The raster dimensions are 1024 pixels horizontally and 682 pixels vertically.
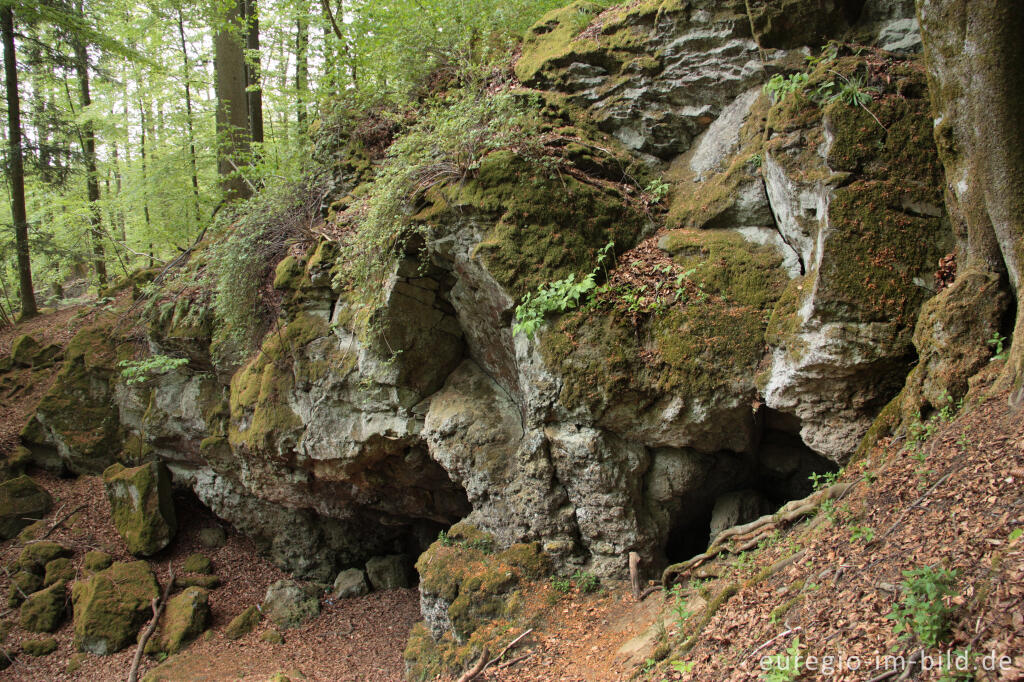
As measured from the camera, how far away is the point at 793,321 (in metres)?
5.25

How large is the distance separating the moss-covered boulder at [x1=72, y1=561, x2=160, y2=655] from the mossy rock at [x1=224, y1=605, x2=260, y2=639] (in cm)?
146

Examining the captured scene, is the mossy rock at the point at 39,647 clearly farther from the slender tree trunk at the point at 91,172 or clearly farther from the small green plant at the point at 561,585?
the slender tree trunk at the point at 91,172

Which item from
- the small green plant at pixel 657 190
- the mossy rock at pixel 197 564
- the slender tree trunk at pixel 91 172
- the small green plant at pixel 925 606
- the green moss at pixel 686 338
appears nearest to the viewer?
the small green plant at pixel 925 606

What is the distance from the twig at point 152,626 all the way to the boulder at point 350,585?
274 centimetres

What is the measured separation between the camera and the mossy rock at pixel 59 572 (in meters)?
10.1

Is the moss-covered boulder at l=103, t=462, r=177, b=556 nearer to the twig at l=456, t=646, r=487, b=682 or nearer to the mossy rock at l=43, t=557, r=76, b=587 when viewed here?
the mossy rock at l=43, t=557, r=76, b=587

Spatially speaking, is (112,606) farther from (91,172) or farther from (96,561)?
(91,172)

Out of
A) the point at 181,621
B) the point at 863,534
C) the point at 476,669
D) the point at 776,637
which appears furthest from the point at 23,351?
the point at 863,534

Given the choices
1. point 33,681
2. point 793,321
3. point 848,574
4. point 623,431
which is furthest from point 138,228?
point 848,574

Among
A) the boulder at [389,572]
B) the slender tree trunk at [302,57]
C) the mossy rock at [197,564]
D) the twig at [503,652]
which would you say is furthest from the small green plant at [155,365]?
the twig at [503,652]

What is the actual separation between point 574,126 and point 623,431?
4011 millimetres

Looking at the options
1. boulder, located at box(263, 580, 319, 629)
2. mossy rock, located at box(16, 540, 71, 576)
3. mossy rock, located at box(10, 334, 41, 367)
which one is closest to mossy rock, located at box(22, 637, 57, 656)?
mossy rock, located at box(16, 540, 71, 576)

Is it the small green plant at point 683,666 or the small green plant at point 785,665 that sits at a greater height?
the small green plant at point 785,665

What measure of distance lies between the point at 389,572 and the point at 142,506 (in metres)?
4.84
